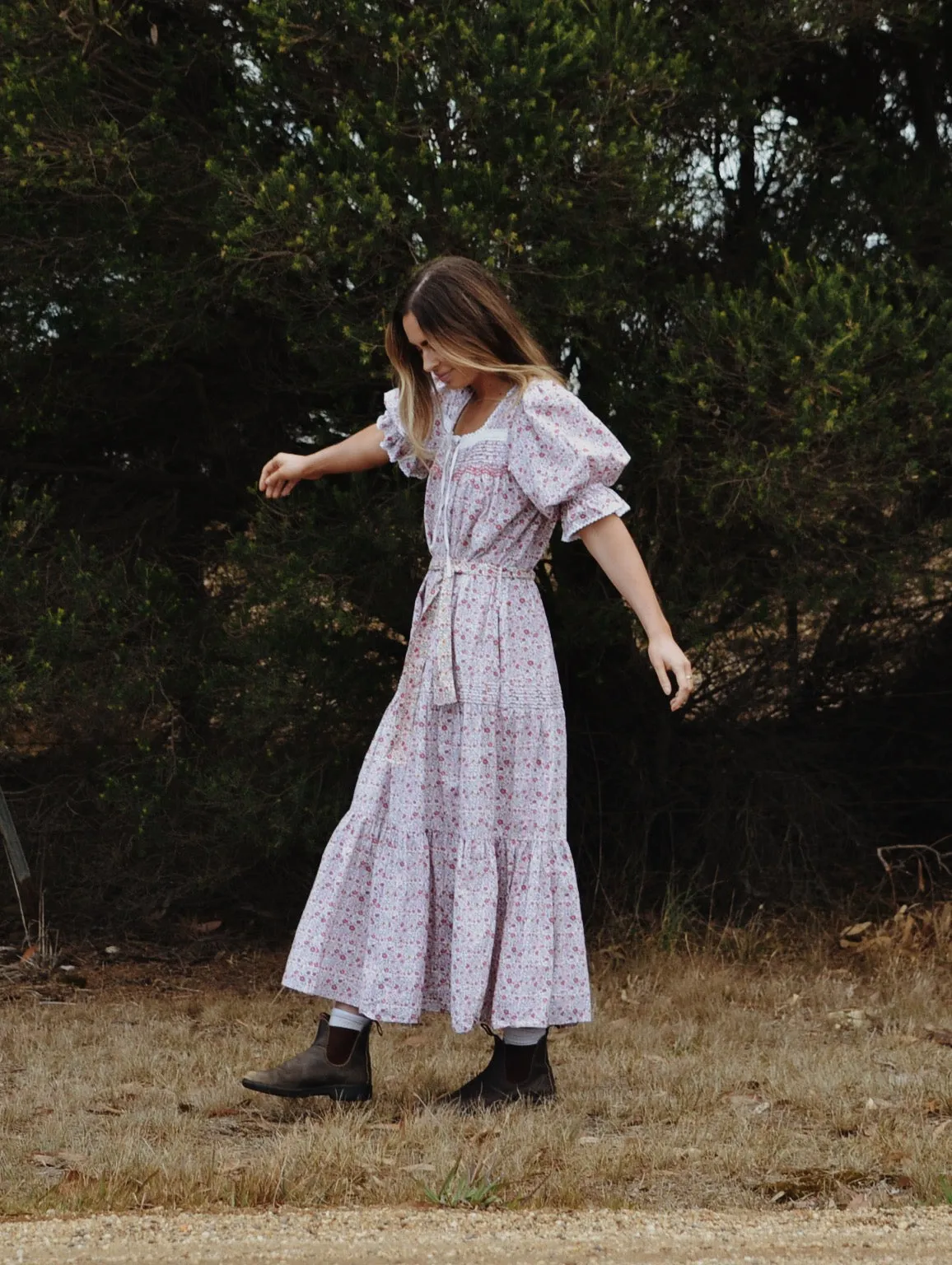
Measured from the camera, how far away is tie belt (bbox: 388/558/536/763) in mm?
3596

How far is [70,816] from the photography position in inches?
245

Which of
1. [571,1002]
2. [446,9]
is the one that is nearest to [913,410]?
[446,9]

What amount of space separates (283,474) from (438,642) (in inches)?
24.3

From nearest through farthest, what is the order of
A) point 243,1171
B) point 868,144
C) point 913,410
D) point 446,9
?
1. point 243,1171
2. point 446,9
3. point 913,410
4. point 868,144

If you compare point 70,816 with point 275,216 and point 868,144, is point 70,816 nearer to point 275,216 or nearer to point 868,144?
point 275,216

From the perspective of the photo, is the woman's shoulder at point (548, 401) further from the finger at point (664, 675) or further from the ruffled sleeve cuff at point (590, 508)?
the finger at point (664, 675)

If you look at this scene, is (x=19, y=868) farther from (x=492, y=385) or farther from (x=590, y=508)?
(x=590, y=508)

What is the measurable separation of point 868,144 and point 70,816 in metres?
4.21

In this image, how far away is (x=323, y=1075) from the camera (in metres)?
3.58

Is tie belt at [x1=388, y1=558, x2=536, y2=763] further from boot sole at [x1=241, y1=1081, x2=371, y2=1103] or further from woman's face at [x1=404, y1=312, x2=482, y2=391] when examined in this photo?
boot sole at [x1=241, y1=1081, x2=371, y2=1103]

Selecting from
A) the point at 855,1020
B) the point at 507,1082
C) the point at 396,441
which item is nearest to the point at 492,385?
the point at 396,441

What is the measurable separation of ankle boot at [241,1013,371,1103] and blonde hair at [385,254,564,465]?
144cm

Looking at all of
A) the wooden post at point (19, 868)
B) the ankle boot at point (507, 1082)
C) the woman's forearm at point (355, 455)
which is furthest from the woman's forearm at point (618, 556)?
the wooden post at point (19, 868)

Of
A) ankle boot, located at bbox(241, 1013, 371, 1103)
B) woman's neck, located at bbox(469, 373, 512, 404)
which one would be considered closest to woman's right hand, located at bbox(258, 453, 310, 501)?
woman's neck, located at bbox(469, 373, 512, 404)
